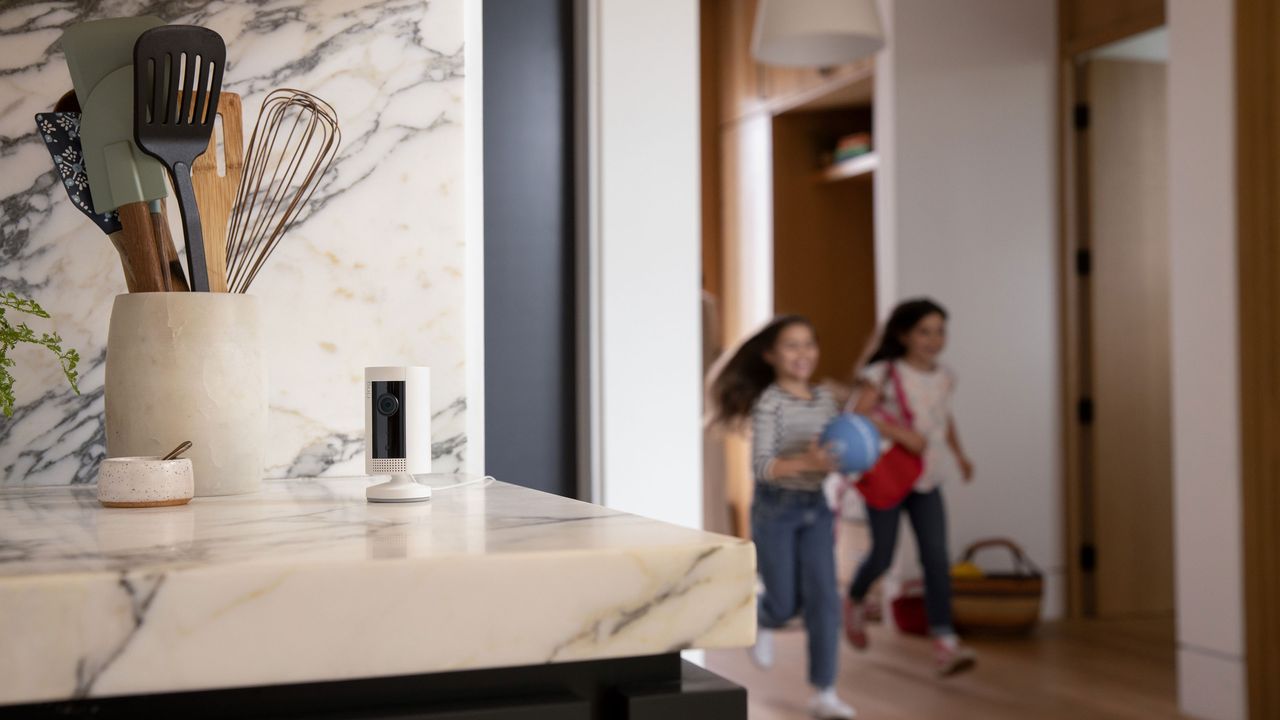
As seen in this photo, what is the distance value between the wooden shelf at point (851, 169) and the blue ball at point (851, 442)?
5.51ft

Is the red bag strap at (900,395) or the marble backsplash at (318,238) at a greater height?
the marble backsplash at (318,238)

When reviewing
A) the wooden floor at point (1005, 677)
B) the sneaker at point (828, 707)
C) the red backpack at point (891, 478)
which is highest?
the red backpack at point (891, 478)

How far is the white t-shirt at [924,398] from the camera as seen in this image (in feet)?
13.6

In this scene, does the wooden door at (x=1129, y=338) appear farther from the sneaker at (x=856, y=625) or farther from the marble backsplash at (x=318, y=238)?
the marble backsplash at (x=318, y=238)

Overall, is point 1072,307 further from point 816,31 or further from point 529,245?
point 529,245

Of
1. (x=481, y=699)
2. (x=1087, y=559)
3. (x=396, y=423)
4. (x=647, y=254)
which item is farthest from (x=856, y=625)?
(x=481, y=699)

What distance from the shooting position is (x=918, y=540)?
4.10 meters

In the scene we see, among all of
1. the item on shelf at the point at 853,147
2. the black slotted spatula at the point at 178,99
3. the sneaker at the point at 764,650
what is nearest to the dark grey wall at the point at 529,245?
the black slotted spatula at the point at 178,99

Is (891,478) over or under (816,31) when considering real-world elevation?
under

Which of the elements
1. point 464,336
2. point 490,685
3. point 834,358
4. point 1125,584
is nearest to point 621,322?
point 464,336

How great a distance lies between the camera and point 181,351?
39.5 inches

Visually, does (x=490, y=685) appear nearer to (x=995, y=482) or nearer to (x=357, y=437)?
(x=357, y=437)

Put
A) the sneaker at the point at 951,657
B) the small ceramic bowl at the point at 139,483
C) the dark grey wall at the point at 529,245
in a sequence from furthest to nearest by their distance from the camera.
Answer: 1. the sneaker at the point at 951,657
2. the dark grey wall at the point at 529,245
3. the small ceramic bowl at the point at 139,483

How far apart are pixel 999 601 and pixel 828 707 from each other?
1287 millimetres
